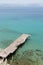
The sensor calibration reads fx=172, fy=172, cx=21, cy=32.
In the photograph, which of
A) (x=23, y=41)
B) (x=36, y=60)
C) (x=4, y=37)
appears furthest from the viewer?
(x=4, y=37)

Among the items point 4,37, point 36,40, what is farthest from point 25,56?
point 4,37

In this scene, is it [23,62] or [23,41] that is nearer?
[23,62]

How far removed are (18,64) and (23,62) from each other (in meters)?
0.91

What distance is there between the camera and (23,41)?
96.6 ft

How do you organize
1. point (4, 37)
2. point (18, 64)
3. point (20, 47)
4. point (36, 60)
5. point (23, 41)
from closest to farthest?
point (18, 64)
point (36, 60)
point (20, 47)
point (23, 41)
point (4, 37)

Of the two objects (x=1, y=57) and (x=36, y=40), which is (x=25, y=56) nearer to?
(x=1, y=57)

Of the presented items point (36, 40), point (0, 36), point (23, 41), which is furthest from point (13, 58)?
point (0, 36)

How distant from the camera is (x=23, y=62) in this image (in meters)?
21.6

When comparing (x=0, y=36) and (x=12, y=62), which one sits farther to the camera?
(x=0, y=36)

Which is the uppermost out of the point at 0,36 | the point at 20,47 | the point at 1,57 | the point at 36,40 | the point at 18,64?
the point at 0,36

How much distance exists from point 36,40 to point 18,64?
11.0m

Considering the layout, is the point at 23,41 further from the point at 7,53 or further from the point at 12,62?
the point at 12,62

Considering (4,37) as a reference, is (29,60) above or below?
below

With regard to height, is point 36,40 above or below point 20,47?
above
